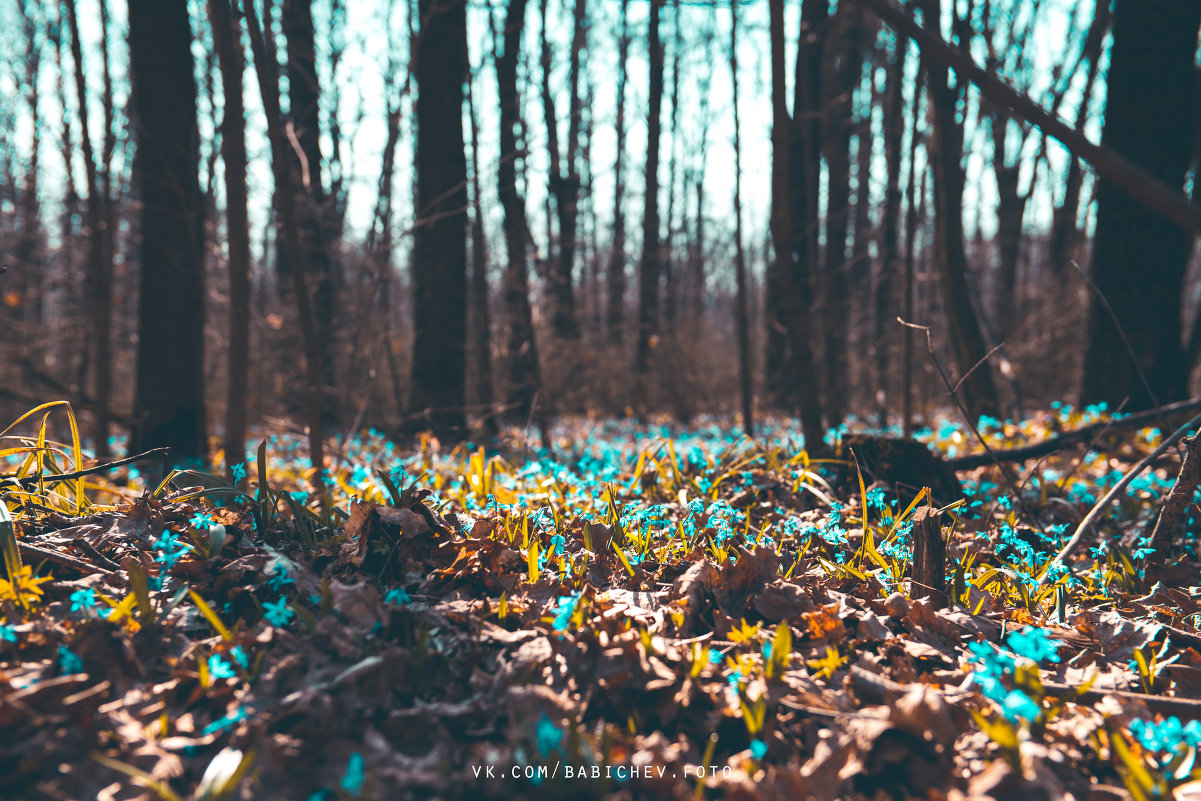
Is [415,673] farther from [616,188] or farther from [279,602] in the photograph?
[616,188]

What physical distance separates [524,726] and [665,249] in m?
19.4

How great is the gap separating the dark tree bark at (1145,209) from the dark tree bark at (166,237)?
8.19 meters

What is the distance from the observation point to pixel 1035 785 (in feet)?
4.24

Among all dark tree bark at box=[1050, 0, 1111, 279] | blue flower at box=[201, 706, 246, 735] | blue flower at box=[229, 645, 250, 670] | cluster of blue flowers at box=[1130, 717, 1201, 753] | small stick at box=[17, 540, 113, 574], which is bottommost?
cluster of blue flowers at box=[1130, 717, 1201, 753]

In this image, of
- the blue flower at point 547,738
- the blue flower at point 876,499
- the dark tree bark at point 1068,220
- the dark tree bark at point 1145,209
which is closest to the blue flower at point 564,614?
the blue flower at point 547,738

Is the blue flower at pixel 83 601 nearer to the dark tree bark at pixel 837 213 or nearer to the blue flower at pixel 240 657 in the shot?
the blue flower at pixel 240 657

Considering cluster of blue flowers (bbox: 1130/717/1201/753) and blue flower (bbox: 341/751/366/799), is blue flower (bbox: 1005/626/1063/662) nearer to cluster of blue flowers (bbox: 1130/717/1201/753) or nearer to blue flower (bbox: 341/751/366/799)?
cluster of blue flowers (bbox: 1130/717/1201/753)

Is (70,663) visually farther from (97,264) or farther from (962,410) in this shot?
(97,264)

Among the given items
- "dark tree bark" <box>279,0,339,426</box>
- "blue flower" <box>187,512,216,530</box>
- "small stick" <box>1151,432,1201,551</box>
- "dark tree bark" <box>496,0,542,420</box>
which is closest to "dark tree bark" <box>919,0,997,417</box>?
"small stick" <box>1151,432,1201,551</box>

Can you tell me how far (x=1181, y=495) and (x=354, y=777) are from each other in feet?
9.70

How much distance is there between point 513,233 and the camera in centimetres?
913

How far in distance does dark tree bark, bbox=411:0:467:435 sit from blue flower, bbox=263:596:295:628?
5.16 metres

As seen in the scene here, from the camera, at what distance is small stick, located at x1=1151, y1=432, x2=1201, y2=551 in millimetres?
2408

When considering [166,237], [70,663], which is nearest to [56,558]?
[70,663]
